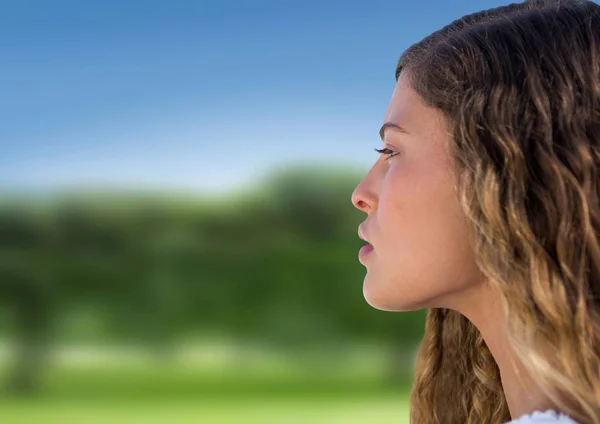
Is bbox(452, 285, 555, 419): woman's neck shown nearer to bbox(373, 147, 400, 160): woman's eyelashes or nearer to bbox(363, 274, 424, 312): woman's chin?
bbox(363, 274, 424, 312): woman's chin

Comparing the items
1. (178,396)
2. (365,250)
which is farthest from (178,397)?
(365,250)

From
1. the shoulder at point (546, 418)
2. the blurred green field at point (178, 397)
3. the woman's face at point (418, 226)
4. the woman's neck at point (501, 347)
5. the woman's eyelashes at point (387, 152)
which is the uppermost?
the blurred green field at point (178, 397)

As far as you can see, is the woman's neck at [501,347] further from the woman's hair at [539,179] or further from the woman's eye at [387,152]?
the woman's eye at [387,152]

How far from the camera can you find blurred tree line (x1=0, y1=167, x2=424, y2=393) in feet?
26.9

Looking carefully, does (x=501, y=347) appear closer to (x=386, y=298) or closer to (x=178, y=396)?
(x=386, y=298)

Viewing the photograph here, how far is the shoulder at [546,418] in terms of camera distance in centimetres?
96

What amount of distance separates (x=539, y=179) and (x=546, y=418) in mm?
309

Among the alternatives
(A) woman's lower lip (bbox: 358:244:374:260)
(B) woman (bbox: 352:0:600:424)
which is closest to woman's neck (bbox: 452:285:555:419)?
(B) woman (bbox: 352:0:600:424)

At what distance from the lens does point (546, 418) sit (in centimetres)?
97

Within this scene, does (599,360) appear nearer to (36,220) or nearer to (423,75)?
(423,75)

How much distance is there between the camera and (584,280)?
100 centimetres

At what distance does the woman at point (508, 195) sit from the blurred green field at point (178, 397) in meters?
6.95

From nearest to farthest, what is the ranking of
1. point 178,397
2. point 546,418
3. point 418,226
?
point 546,418 → point 418,226 → point 178,397

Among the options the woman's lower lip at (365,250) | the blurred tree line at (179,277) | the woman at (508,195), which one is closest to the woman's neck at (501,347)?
the woman at (508,195)
